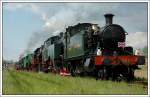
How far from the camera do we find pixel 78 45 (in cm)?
1823

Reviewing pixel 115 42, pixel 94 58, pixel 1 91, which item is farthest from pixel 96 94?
pixel 115 42

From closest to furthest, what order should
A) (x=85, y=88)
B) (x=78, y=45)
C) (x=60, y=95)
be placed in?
1. (x=60, y=95)
2. (x=85, y=88)
3. (x=78, y=45)

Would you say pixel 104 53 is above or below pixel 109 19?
below

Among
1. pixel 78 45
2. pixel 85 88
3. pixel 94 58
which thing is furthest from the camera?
pixel 78 45

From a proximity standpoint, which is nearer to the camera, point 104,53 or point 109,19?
point 104,53

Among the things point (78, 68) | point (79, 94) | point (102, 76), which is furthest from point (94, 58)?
point (79, 94)

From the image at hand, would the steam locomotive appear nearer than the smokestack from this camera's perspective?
Yes

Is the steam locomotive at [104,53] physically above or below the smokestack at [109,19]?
below

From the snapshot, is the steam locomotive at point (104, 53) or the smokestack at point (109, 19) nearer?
the steam locomotive at point (104, 53)

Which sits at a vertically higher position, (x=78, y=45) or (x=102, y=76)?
(x=78, y=45)

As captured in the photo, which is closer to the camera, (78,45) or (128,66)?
(128,66)

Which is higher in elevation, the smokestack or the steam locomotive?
the smokestack

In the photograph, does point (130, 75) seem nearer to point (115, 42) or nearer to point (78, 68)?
point (115, 42)

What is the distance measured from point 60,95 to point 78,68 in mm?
8000
